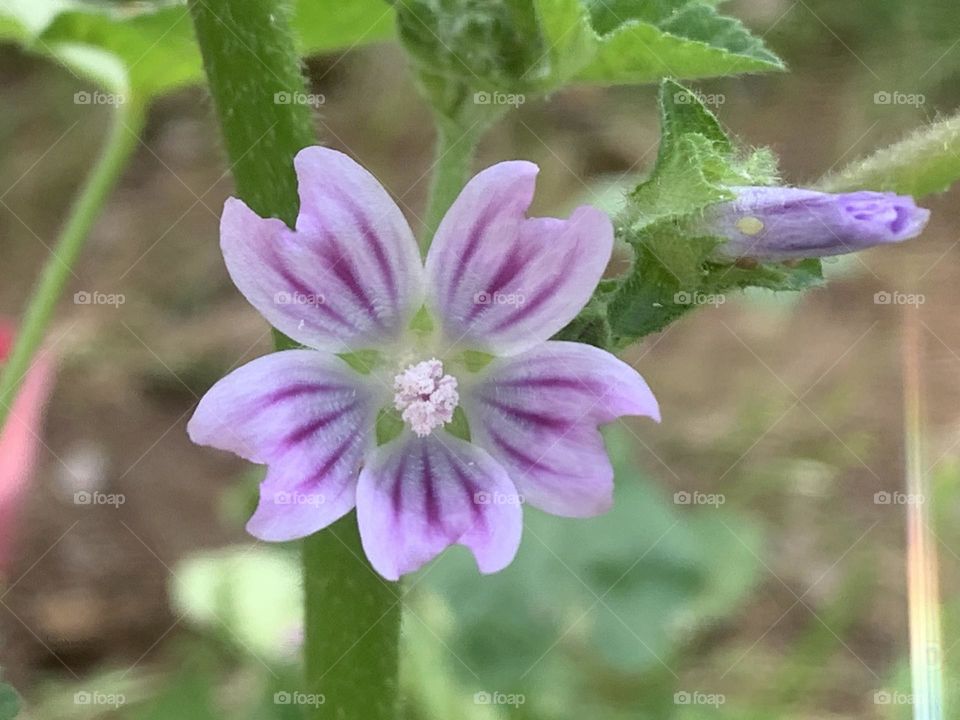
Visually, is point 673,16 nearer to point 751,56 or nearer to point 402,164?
point 751,56

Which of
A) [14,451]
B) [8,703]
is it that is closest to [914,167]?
[8,703]

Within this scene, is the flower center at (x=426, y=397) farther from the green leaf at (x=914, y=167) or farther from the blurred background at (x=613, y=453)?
the blurred background at (x=613, y=453)

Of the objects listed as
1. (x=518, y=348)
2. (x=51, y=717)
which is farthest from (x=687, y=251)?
(x=51, y=717)

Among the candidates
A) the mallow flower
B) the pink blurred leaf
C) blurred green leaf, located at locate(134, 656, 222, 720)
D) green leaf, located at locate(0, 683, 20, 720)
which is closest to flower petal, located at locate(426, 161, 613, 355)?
the mallow flower

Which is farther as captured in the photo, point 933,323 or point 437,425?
point 933,323

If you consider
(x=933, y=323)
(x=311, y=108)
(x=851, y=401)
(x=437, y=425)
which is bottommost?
(x=437, y=425)

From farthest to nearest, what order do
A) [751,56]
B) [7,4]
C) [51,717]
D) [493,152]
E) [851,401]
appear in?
1. [493,152]
2. [851,401]
3. [51,717]
4. [7,4]
5. [751,56]

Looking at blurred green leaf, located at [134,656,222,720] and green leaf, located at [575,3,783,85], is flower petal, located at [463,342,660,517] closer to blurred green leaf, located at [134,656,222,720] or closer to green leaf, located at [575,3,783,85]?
green leaf, located at [575,3,783,85]
